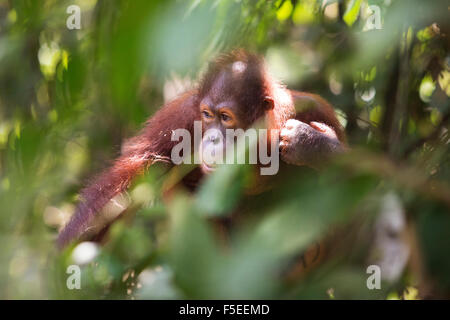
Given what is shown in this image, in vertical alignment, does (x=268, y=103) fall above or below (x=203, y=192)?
above

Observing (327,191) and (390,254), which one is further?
(390,254)

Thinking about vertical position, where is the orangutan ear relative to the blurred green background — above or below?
above

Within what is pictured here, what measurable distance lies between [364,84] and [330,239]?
71 cm

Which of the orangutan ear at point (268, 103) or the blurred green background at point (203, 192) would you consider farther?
the orangutan ear at point (268, 103)

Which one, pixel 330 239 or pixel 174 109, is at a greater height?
pixel 174 109

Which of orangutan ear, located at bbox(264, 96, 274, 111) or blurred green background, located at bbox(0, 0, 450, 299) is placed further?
orangutan ear, located at bbox(264, 96, 274, 111)

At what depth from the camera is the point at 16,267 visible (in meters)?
2.35

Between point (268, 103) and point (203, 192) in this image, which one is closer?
point (203, 192)

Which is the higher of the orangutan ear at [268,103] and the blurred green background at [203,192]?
the orangutan ear at [268,103]
